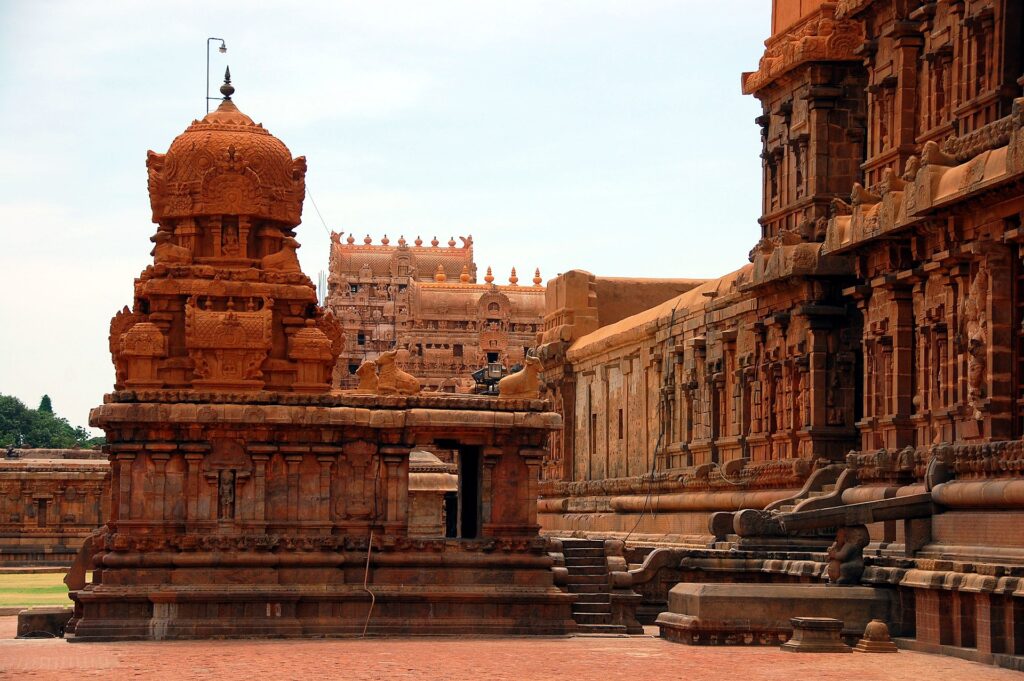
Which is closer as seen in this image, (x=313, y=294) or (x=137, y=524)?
(x=137, y=524)

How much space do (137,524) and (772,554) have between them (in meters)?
10.9

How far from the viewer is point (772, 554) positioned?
33812mm

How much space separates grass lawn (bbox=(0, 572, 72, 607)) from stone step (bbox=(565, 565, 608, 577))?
56.3 ft

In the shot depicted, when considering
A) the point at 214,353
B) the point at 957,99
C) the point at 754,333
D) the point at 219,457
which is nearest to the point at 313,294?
the point at 214,353

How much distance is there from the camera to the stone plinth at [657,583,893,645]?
95.3 feet

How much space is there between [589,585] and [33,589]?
2814 centimetres

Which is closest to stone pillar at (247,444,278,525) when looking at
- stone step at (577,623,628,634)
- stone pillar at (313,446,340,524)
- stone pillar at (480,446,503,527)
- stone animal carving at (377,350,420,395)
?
stone pillar at (313,446,340,524)

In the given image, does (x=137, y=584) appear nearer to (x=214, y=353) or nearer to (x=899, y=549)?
(x=214, y=353)

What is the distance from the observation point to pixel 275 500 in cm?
3384

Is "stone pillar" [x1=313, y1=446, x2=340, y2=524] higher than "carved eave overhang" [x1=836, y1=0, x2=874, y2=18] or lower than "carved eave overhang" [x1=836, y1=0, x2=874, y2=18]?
lower

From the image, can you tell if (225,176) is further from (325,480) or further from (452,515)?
(452,515)

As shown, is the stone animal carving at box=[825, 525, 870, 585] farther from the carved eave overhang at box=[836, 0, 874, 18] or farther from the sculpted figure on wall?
the carved eave overhang at box=[836, 0, 874, 18]

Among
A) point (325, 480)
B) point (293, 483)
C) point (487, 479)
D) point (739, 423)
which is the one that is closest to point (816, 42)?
point (739, 423)

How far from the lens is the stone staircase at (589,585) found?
34531 mm
